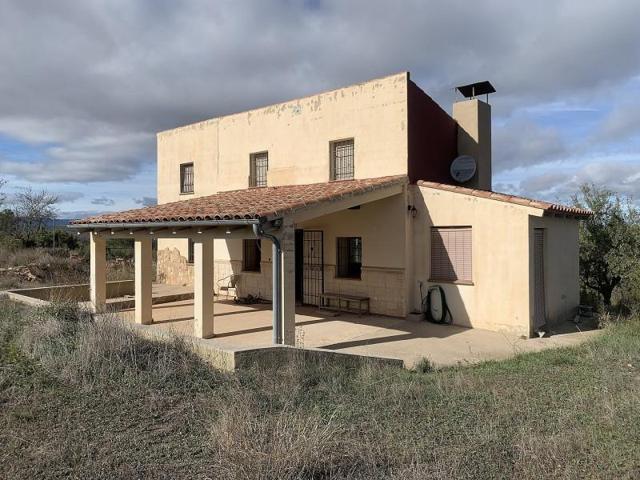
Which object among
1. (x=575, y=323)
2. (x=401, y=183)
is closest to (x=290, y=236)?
(x=401, y=183)

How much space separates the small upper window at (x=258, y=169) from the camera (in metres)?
15.9

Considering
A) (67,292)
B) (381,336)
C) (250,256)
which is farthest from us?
(250,256)

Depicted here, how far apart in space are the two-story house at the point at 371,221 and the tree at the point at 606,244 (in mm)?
1479

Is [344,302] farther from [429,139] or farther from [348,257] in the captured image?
[429,139]

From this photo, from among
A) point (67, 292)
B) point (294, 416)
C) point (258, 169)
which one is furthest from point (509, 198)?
point (67, 292)

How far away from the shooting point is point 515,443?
4305mm

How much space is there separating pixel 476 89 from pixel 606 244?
6490 millimetres

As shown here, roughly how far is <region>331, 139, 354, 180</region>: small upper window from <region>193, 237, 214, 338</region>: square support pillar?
5417 mm

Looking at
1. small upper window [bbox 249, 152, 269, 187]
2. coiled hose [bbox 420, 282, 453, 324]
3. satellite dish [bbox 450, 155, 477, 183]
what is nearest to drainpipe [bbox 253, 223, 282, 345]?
coiled hose [bbox 420, 282, 453, 324]

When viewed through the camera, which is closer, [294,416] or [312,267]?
[294,416]

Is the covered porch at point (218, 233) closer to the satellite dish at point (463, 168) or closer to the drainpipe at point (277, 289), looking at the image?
the drainpipe at point (277, 289)

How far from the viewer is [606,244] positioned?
14500 mm

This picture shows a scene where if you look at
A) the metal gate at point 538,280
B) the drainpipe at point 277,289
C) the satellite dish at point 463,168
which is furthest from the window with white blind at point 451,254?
the drainpipe at point 277,289

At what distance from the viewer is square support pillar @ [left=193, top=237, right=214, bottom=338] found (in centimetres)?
957
